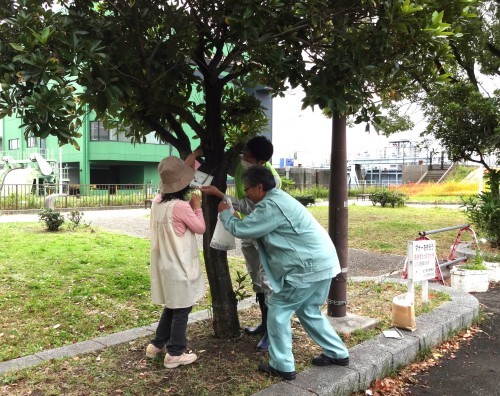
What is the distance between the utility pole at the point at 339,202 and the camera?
4.63 meters

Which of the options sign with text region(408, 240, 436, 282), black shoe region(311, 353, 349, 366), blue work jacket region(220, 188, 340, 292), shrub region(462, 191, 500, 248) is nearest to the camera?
blue work jacket region(220, 188, 340, 292)

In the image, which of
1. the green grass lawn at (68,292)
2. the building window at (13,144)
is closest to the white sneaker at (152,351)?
the green grass lawn at (68,292)

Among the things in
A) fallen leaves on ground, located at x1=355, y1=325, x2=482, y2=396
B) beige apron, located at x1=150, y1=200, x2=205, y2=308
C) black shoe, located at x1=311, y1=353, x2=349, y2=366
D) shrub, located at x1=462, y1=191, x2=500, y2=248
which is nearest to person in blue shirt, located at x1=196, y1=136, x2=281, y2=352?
beige apron, located at x1=150, y1=200, x2=205, y2=308

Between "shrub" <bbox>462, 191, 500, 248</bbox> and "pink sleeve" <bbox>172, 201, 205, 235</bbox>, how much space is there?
768 centimetres

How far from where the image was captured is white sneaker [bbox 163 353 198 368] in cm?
350

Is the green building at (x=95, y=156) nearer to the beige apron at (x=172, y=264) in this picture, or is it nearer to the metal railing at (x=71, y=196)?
the metal railing at (x=71, y=196)

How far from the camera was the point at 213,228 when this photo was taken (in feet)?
13.1

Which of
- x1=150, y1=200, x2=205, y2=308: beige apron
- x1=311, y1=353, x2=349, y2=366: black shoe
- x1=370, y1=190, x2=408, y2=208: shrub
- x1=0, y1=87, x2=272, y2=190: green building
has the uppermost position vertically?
x1=0, y1=87, x2=272, y2=190: green building

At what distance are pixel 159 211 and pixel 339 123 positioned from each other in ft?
7.07

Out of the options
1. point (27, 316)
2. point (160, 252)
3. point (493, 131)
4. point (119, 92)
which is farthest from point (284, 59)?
point (493, 131)

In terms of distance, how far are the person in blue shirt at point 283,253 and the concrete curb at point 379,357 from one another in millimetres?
188

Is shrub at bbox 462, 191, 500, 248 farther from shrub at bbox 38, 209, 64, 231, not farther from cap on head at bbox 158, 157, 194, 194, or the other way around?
shrub at bbox 38, 209, 64, 231

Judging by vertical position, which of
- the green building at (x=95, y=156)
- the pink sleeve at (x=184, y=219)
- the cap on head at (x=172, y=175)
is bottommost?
the pink sleeve at (x=184, y=219)

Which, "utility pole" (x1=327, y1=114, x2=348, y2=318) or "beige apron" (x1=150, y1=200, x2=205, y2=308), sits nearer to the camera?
"beige apron" (x1=150, y1=200, x2=205, y2=308)
